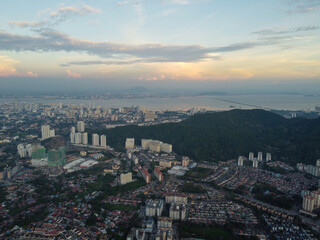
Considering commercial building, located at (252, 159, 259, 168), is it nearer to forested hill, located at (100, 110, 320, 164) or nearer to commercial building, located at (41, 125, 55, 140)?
forested hill, located at (100, 110, 320, 164)

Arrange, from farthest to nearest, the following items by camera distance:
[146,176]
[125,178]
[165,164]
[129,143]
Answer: [129,143], [165,164], [146,176], [125,178]

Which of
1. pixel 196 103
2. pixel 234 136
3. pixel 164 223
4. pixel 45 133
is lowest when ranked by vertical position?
pixel 164 223

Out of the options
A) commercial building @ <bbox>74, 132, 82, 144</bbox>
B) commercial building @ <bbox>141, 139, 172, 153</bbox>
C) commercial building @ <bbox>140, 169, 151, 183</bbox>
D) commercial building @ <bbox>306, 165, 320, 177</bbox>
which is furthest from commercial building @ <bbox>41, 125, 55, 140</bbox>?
commercial building @ <bbox>306, 165, 320, 177</bbox>

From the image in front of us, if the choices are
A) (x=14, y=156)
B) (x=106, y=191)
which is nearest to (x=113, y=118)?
(x=14, y=156)

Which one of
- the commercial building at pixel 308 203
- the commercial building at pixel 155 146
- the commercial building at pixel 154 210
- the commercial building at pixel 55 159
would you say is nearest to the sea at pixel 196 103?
the commercial building at pixel 155 146

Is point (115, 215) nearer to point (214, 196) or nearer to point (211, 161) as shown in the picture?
point (214, 196)

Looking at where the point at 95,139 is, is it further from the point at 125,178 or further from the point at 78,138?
the point at 125,178

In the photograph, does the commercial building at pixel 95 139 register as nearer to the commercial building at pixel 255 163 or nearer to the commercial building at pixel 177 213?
the commercial building at pixel 255 163

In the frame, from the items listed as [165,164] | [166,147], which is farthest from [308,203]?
[166,147]

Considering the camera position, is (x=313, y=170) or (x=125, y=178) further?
(x=313, y=170)
